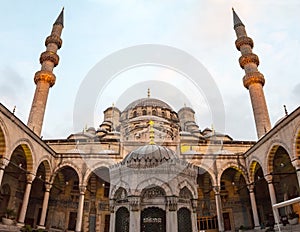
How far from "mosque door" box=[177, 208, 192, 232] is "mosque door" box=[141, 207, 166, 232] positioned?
A: 0.58 meters

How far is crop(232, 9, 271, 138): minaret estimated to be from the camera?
21.3m

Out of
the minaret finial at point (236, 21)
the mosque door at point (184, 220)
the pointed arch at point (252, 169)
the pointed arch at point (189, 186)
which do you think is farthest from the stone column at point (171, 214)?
the minaret finial at point (236, 21)

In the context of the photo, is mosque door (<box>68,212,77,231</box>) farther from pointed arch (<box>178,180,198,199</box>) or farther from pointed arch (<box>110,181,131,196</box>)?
pointed arch (<box>178,180,198,199</box>)

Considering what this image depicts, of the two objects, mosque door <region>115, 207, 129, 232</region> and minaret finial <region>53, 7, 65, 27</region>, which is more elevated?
minaret finial <region>53, 7, 65, 27</region>

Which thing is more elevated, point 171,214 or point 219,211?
point 219,211

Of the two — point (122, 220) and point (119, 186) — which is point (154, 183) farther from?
point (122, 220)

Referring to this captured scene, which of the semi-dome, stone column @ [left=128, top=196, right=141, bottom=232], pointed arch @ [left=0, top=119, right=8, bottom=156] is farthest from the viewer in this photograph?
pointed arch @ [left=0, top=119, right=8, bottom=156]

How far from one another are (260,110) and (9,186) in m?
20.2

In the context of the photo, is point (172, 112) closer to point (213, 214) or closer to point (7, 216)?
point (213, 214)

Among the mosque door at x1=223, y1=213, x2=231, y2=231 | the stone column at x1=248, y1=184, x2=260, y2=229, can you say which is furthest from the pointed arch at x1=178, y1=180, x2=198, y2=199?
the mosque door at x1=223, y1=213, x2=231, y2=231

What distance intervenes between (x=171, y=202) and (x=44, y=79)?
18.8 m

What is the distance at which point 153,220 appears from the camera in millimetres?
9109

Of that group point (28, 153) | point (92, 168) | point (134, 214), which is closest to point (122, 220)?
point (134, 214)

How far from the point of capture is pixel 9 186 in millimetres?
16734
